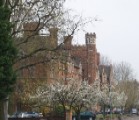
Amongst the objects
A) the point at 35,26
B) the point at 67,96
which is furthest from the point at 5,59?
the point at 67,96

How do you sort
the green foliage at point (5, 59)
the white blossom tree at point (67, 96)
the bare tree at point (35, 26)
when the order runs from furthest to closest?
the white blossom tree at point (67, 96) → the bare tree at point (35, 26) → the green foliage at point (5, 59)

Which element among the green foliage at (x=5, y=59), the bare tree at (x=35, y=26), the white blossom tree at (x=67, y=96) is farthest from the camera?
the white blossom tree at (x=67, y=96)

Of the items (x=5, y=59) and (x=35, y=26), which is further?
(x=35, y=26)

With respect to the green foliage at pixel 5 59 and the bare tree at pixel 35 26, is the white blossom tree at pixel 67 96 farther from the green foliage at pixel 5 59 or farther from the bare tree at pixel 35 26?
the green foliage at pixel 5 59

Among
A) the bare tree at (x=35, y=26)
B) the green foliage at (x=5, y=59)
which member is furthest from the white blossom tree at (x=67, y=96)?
the green foliage at (x=5, y=59)

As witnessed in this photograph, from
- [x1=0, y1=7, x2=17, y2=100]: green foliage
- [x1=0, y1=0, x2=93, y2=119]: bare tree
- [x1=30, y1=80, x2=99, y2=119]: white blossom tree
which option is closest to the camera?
[x1=0, y1=7, x2=17, y2=100]: green foliage

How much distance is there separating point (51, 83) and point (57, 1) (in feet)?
88.3

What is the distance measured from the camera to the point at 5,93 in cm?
2683

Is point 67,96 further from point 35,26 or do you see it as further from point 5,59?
point 5,59

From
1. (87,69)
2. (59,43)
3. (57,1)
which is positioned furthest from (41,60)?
(87,69)

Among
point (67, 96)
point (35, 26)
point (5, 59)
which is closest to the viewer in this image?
point (5, 59)

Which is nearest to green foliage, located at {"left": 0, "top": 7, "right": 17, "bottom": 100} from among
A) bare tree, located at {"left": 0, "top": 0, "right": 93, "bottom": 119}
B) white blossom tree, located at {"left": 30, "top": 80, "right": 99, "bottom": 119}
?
bare tree, located at {"left": 0, "top": 0, "right": 93, "bottom": 119}

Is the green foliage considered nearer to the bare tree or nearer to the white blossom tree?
the bare tree

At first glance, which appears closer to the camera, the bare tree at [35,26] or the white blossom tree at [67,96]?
the bare tree at [35,26]
